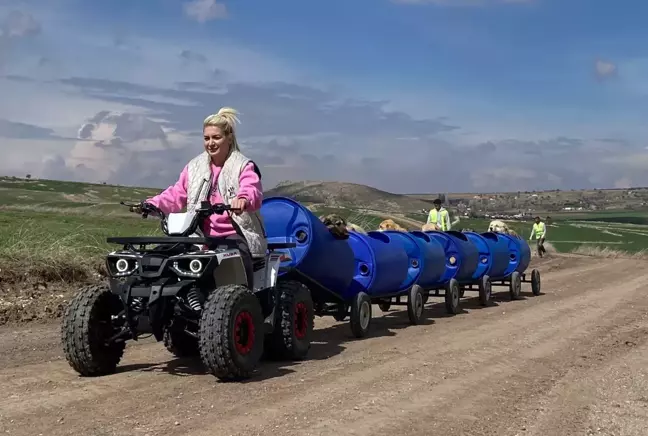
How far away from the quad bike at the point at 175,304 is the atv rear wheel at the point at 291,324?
0.65m

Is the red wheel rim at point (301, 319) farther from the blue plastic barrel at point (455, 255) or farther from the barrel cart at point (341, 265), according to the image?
the blue plastic barrel at point (455, 255)

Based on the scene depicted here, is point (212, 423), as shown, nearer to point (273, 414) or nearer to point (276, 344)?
point (273, 414)

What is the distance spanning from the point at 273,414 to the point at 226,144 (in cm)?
306

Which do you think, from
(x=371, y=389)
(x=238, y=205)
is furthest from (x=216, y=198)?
(x=371, y=389)

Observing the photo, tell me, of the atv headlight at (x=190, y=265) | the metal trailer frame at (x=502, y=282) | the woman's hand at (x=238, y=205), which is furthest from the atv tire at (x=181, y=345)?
the metal trailer frame at (x=502, y=282)

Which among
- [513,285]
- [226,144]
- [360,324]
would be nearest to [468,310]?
[513,285]

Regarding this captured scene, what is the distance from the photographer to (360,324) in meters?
11.1

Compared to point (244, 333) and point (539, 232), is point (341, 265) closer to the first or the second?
point (244, 333)

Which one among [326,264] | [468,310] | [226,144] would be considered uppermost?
[226,144]

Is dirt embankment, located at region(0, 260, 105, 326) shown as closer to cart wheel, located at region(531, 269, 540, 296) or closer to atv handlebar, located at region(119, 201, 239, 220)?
atv handlebar, located at region(119, 201, 239, 220)

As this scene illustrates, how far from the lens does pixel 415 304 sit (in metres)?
13.0

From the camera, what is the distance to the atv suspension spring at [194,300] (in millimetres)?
7539

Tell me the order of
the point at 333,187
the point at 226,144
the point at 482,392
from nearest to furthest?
the point at 482,392 < the point at 226,144 < the point at 333,187

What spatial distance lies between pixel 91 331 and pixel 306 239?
3.51 metres
